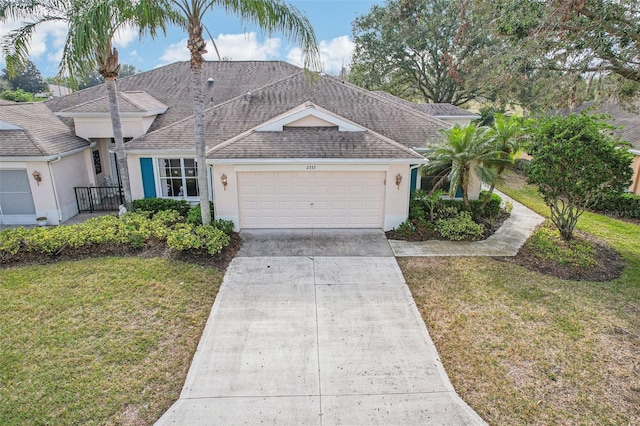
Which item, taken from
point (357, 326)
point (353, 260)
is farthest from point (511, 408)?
point (353, 260)

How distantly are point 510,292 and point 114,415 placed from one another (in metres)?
8.79

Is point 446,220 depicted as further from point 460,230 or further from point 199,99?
point 199,99

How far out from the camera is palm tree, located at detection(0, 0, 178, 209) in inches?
372

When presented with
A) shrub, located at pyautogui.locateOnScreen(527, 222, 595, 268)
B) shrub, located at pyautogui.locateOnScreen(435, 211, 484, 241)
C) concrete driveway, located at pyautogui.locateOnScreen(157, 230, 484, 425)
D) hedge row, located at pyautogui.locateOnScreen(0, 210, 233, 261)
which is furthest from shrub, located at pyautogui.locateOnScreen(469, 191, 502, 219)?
hedge row, located at pyautogui.locateOnScreen(0, 210, 233, 261)

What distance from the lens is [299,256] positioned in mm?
11719

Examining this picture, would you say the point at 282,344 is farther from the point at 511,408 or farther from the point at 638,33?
the point at 638,33

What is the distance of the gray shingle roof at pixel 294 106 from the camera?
14781 mm

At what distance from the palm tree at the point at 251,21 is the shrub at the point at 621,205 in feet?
43.9

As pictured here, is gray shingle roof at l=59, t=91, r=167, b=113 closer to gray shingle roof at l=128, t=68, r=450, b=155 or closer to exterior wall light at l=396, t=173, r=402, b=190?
gray shingle roof at l=128, t=68, r=450, b=155

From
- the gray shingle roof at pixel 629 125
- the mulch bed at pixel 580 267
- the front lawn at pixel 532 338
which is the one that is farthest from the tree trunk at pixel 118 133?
the gray shingle roof at pixel 629 125

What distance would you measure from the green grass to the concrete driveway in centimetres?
50

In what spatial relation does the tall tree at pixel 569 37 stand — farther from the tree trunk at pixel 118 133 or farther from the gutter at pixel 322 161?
the tree trunk at pixel 118 133

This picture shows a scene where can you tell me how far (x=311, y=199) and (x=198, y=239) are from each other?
13.5ft

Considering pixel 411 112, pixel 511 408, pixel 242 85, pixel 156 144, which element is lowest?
pixel 511 408
